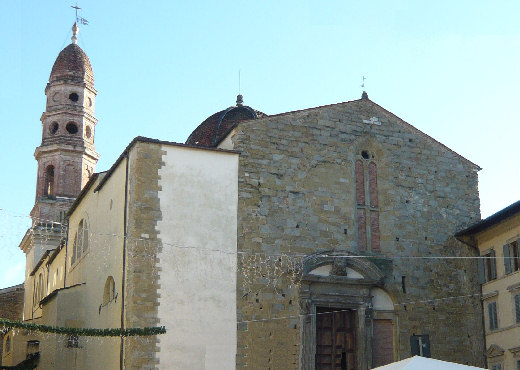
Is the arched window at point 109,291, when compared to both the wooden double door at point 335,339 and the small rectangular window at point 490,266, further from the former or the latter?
the small rectangular window at point 490,266

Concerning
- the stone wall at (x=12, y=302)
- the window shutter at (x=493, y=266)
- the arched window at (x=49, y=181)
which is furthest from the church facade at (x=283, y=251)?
the stone wall at (x=12, y=302)

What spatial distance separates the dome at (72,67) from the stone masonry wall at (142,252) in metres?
17.9

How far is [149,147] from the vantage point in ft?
67.7

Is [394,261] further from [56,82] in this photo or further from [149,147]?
[56,82]

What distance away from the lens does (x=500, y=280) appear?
876 inches

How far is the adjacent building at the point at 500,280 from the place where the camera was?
21406 millimetres

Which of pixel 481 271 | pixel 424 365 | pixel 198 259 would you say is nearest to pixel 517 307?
pixel 481 271

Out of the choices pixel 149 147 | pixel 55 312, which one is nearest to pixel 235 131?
pixel 149 147

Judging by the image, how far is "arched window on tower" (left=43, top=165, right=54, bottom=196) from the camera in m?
37.7

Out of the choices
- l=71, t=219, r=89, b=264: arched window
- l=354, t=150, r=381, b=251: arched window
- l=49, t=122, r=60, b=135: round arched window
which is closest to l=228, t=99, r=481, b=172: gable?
l=354, t=150, r=381, b=251: arched window

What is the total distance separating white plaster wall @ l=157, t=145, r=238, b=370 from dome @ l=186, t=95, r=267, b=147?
695 centimetres

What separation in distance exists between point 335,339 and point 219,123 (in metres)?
9.84

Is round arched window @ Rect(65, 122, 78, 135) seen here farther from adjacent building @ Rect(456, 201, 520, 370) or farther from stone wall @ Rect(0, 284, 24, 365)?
adjacent building @ Rect(456, 201, 520, 370)

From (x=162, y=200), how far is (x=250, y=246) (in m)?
2.60
